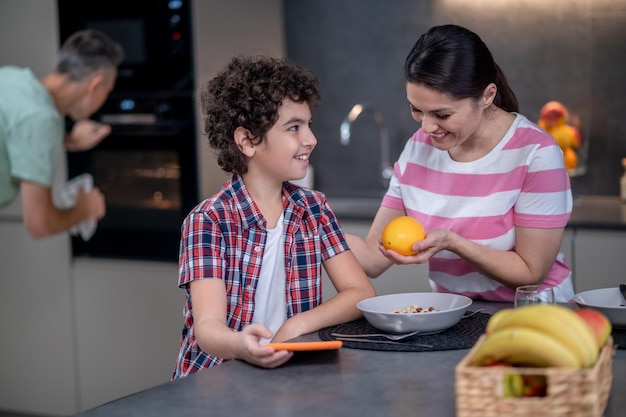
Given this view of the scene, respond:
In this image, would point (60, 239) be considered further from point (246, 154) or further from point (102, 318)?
point (246, 154)

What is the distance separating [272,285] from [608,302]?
67 centimetres

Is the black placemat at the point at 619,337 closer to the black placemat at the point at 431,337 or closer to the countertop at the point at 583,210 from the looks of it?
the black placemat at the point at 431,337

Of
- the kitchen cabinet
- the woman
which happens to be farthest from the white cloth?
the kitchen cabinet

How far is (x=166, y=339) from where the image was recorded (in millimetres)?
3836

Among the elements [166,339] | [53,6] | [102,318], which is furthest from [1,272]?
[53,6]

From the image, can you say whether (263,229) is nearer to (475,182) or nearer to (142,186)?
(475,182)

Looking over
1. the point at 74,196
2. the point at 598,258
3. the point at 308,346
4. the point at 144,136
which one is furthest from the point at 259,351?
the point at 144,136

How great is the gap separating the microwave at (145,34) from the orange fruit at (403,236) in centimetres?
193

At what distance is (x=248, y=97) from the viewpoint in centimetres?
196

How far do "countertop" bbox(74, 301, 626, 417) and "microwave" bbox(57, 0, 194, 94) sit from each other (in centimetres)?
226

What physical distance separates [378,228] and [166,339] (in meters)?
1.79

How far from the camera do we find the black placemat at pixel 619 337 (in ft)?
5.25

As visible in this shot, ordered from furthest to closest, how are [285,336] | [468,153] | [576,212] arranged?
1. [576,212]
2. [468,153]
3. [285,336]

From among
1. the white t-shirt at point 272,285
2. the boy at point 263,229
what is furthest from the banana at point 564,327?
the white t-shirt at point 272,285
